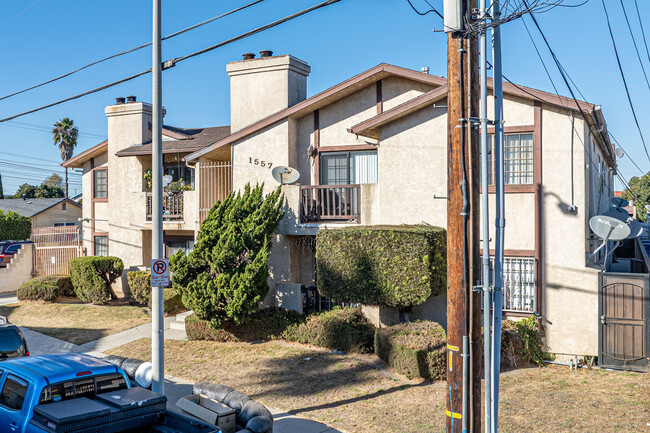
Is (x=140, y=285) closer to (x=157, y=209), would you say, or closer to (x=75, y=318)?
(x=75, y=318)

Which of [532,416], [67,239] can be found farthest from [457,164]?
[67,239]

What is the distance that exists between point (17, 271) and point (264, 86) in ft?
48.6

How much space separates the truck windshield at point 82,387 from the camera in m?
7.68

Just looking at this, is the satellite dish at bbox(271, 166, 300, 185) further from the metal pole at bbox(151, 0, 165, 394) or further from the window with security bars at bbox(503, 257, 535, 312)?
the window with security bars at bbox(503, 257, 535, 312)

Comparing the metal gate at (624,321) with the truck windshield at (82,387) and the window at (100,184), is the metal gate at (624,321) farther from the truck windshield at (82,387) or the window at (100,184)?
the window at (100,184)

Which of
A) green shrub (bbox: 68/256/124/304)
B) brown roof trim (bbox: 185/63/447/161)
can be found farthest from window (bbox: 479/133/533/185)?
green shrub (bbox: 68/256/124/304)

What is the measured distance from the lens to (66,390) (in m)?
7.86

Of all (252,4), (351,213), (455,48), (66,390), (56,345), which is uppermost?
(252,4)

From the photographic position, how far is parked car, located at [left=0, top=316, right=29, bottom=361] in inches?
446

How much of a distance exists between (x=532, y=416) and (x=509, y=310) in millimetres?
4000

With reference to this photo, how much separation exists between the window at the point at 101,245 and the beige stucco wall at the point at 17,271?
337 cm

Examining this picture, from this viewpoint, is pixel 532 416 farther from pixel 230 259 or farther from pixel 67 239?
pixel 67 239

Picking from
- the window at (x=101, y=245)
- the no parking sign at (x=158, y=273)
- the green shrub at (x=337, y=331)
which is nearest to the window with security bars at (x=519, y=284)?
the green shrub at (x=337, y=331)

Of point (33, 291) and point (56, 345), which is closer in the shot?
point (56, 345)
